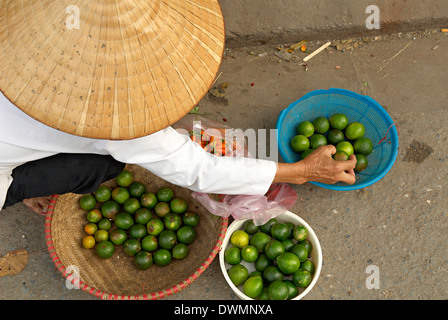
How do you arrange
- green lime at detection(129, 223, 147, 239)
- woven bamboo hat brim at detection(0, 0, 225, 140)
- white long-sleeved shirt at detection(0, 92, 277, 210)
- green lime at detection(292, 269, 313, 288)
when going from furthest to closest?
green lime at detection(129, 223, 147, 239)
green lime at detection(292, 269, 313, 288)
white long-sleeved shirt at detection(0, 92, 277, 210)
woven bamboo hat brim at detection(0, 0, 225, 140)

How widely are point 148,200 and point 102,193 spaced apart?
0.32 metres

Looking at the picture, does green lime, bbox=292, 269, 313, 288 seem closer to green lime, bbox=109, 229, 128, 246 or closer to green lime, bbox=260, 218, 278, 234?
green lime, bbox=260, 218, 278, 234

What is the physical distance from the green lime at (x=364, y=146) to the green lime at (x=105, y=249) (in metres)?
1.81

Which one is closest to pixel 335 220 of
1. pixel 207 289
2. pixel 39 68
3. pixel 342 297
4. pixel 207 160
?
pixel 342 297

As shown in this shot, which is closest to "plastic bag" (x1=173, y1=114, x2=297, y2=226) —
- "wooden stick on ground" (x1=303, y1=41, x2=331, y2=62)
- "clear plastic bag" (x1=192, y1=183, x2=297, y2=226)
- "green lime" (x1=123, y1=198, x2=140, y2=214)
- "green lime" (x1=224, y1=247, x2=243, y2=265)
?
"clear plastic bag" (x1=192, y1=183, x2=297, y2=226)

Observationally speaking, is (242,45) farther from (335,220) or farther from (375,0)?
(335,220)

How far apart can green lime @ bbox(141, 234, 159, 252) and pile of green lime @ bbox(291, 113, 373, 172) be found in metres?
1.16

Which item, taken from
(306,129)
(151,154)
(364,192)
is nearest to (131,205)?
(151,154)

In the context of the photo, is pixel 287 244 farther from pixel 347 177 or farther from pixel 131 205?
pixel 131 205

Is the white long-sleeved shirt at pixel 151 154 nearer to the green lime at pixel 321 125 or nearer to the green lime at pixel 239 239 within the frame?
the green lime at pixel 239 239

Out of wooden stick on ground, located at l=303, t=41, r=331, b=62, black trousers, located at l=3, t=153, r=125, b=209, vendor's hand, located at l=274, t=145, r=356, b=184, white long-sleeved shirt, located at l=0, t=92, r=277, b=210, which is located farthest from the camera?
wooden stick on ground, located at l=303, t=41, r=331, b=62

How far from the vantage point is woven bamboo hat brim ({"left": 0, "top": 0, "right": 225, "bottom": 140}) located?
1287 millimetres

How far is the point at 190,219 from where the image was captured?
257cm

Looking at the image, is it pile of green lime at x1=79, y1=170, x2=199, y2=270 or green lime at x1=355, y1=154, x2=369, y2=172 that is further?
green lime at x1=355, y1=154, x2=369, y2=172
